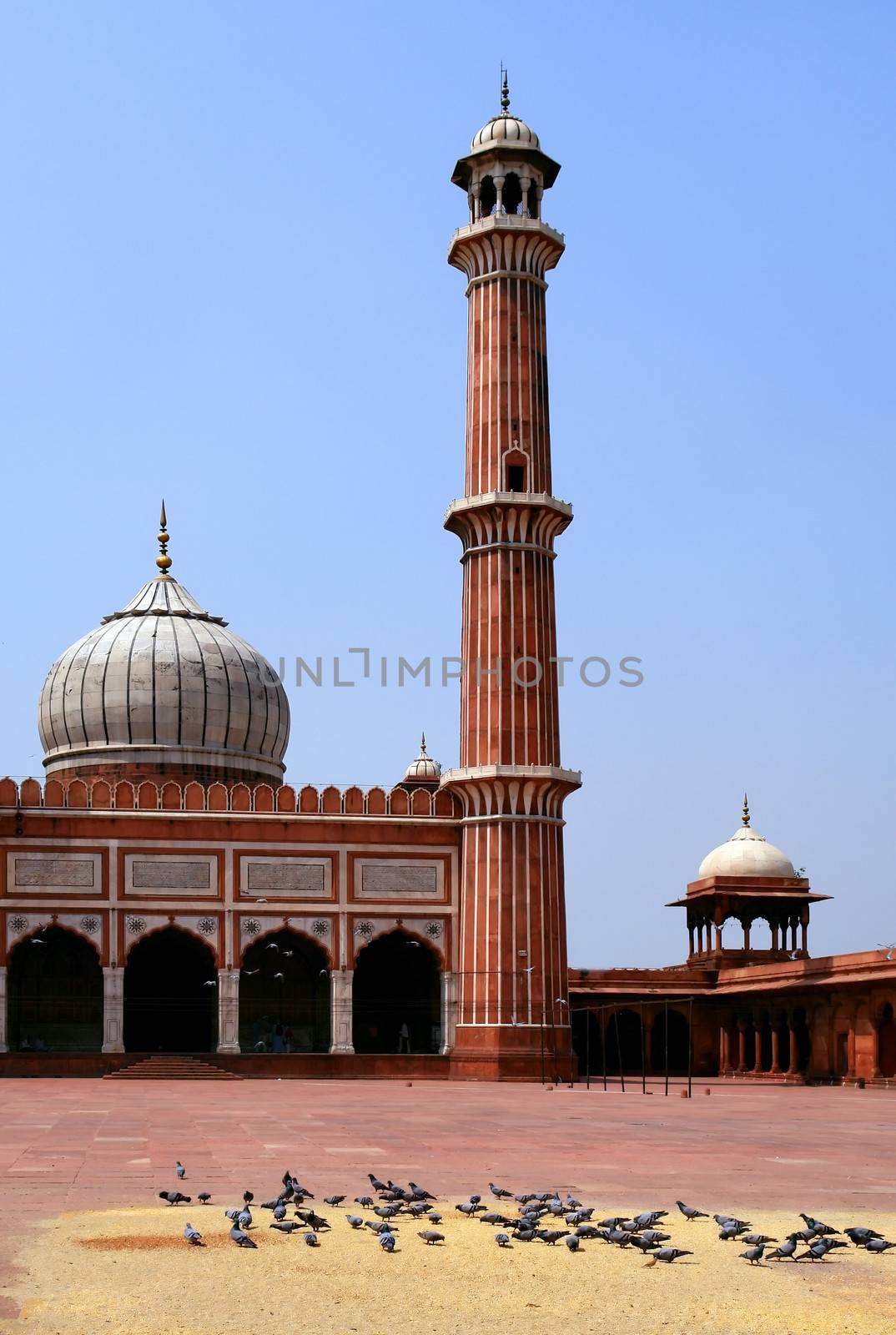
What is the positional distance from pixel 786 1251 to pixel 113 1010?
23053mm

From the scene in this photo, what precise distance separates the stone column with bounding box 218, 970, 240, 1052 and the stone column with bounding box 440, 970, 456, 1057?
354cm

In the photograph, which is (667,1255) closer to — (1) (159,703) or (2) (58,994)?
(2) (58,994)

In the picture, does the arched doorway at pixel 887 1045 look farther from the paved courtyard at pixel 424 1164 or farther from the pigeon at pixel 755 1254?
the pigeon at pixel 755 1254

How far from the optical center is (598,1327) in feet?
20.4

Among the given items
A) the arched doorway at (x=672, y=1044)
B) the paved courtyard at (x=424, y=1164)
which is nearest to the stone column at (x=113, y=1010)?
the paved courtyard at (x=424, y=1164)

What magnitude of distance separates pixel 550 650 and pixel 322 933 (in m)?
6.37

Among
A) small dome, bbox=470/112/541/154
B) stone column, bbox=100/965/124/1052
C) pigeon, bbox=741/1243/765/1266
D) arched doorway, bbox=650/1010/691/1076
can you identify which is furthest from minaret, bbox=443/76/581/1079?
pigeon, bbox=741/1243/765/1266

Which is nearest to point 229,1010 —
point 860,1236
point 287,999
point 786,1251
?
point 287,999

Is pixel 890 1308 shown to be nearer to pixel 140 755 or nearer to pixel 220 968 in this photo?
pixel 220 968

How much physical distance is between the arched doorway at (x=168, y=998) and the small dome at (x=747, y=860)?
39.9 ft

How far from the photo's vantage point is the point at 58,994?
31.3m

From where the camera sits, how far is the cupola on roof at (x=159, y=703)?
34.8m

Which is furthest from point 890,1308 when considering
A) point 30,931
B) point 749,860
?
point 749,860

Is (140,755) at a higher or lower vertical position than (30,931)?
higher
